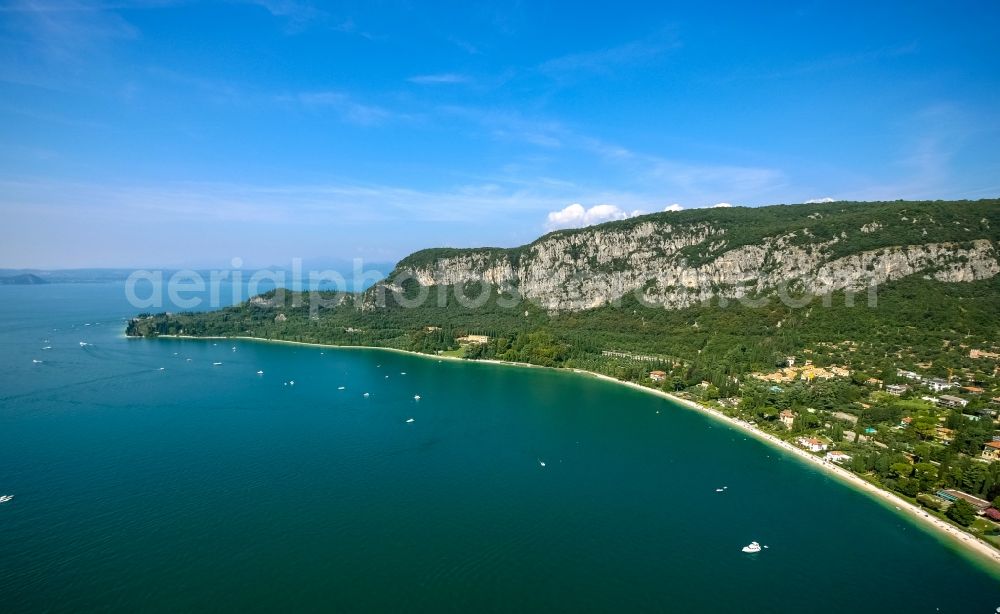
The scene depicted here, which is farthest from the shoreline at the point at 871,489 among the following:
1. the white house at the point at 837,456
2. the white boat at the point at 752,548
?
the white boat at the point at 752,548

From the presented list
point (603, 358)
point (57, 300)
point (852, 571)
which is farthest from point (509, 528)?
point (57, 300)

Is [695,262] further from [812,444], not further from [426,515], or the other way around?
[426,515]

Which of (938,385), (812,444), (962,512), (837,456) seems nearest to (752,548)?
(962,512)

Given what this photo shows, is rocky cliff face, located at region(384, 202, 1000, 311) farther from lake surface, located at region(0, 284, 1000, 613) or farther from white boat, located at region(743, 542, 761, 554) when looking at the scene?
white boat, located at region(743, 542, 761, 554)

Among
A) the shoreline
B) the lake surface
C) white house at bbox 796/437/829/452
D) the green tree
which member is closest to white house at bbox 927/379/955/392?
white house at bbox 796/437/829/452

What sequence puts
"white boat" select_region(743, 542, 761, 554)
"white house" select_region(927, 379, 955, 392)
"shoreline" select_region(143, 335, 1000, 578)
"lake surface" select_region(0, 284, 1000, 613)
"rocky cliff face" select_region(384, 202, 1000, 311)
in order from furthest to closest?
"rocky cliff face" select_region(384, 202, 1000, 311) → "white house" select_region(927, 379, 955, 392) → "white boat" select_region(743, 542, 761, 554) → "shoreline" select_region(143, 335, 1000, 578) → "lake surface" select_region(0, 284, 1000, 613)

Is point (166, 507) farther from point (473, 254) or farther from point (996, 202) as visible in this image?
point (996, 202)

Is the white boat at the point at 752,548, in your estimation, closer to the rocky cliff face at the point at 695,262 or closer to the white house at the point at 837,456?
the white house at the point at 837,456
